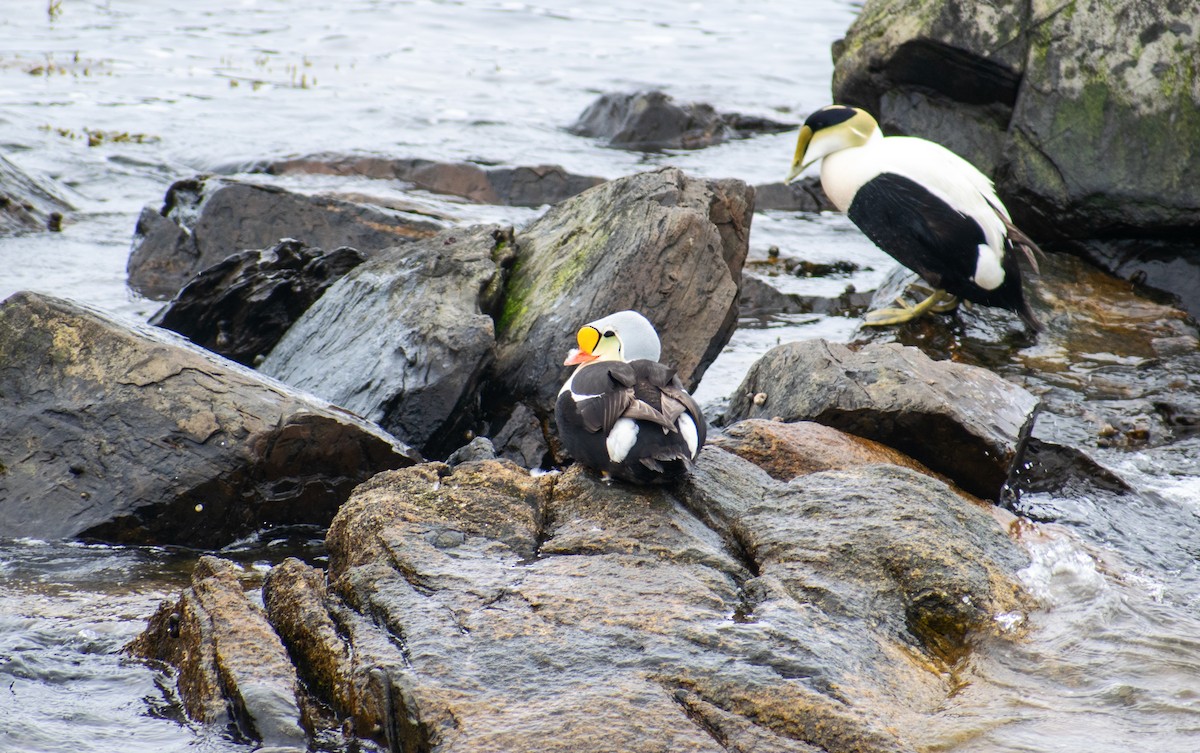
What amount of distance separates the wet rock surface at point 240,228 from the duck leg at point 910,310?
286cm

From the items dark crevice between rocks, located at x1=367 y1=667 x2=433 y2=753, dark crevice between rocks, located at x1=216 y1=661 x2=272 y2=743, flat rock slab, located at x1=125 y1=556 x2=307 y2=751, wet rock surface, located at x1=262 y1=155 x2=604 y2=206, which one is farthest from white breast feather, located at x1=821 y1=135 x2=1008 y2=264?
dark crevice between rocks, located at x1=216 y1=661 x2=272 y2=743

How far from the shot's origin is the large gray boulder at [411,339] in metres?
5.19

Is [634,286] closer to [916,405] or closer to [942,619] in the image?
[916,405]

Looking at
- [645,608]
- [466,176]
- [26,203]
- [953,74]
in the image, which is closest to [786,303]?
[953,74]

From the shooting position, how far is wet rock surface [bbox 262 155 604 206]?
1036 cm

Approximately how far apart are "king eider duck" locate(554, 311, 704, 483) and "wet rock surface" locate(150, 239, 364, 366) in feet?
9.20

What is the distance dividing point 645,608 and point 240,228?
5.50 m

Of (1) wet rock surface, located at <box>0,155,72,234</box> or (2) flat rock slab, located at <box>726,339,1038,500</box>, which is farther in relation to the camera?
(1) wet rock surface, located at <box>0,155,72,234</box>

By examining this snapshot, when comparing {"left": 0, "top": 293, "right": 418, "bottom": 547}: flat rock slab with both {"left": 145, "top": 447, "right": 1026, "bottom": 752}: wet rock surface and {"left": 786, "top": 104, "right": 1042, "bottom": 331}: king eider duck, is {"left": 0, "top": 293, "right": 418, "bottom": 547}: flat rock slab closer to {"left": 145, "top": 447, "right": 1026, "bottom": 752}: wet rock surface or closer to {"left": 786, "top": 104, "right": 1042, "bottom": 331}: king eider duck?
{"left": 145, "top": 447, "right": 1026, "bottom": 752}: wet rock surface

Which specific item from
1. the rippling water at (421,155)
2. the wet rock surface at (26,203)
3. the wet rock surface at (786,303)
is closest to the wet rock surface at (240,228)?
the rippling water at (421,155)

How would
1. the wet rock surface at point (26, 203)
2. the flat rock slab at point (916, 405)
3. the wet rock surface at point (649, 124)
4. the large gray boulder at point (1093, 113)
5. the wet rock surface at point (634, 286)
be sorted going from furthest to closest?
the wet rock surface at point (649, 124) → the wet rock surface at point (26, 203) → the large gray boulder at point (1093, 113) → the wet rock surface at point (634, 286) → the flat rock slab at point (916, 405)

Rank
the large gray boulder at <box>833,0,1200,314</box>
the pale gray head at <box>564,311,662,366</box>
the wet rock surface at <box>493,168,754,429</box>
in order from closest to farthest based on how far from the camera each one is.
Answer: the pale gray head at <box>564,311,662,366</box>
the wet rock surface at <box>493,168,754,429</box>
the large gray boulder at <box>833,0,1200,314</box>

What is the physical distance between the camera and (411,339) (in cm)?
532

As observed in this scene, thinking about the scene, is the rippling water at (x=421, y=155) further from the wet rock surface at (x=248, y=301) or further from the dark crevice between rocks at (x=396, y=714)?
the wet rock surface at (x=248, y=301)
